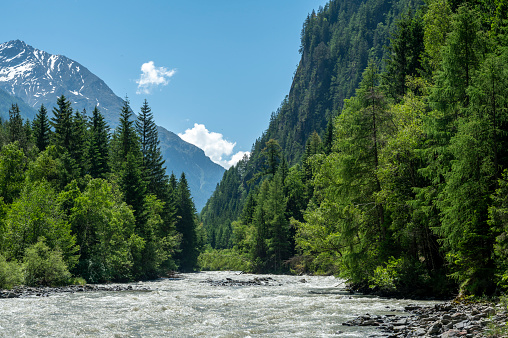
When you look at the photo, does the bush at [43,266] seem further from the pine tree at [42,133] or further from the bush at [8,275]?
the pine tree at [42,133]

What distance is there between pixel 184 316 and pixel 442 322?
10.8m

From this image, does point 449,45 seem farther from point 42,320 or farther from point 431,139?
point 42,320

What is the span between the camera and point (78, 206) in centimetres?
4084

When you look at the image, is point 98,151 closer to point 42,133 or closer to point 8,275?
point 42,133

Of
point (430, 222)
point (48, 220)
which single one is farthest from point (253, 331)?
point (48, 220)

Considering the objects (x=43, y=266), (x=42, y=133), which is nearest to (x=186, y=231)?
(x=42, y=133)

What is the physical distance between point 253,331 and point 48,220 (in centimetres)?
2650

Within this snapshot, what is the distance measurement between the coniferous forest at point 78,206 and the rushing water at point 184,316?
9950 mm

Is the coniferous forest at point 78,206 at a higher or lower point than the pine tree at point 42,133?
lower

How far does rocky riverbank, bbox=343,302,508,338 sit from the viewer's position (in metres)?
11.2

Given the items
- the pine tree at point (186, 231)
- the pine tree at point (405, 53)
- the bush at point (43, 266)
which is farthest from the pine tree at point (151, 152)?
the pine tree at point (405, 53)

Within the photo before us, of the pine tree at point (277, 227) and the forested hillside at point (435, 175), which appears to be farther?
the pine tree at point (277, 227)

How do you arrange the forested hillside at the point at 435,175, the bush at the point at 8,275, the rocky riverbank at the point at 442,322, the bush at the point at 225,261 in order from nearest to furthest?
the rocky riverbank at the point at 442,322 < the forested hillside at the point at 435,175 < the bush at the point at 8,275 < the bush at the point at 225,261

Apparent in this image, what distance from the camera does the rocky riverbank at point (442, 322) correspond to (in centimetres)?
1116
